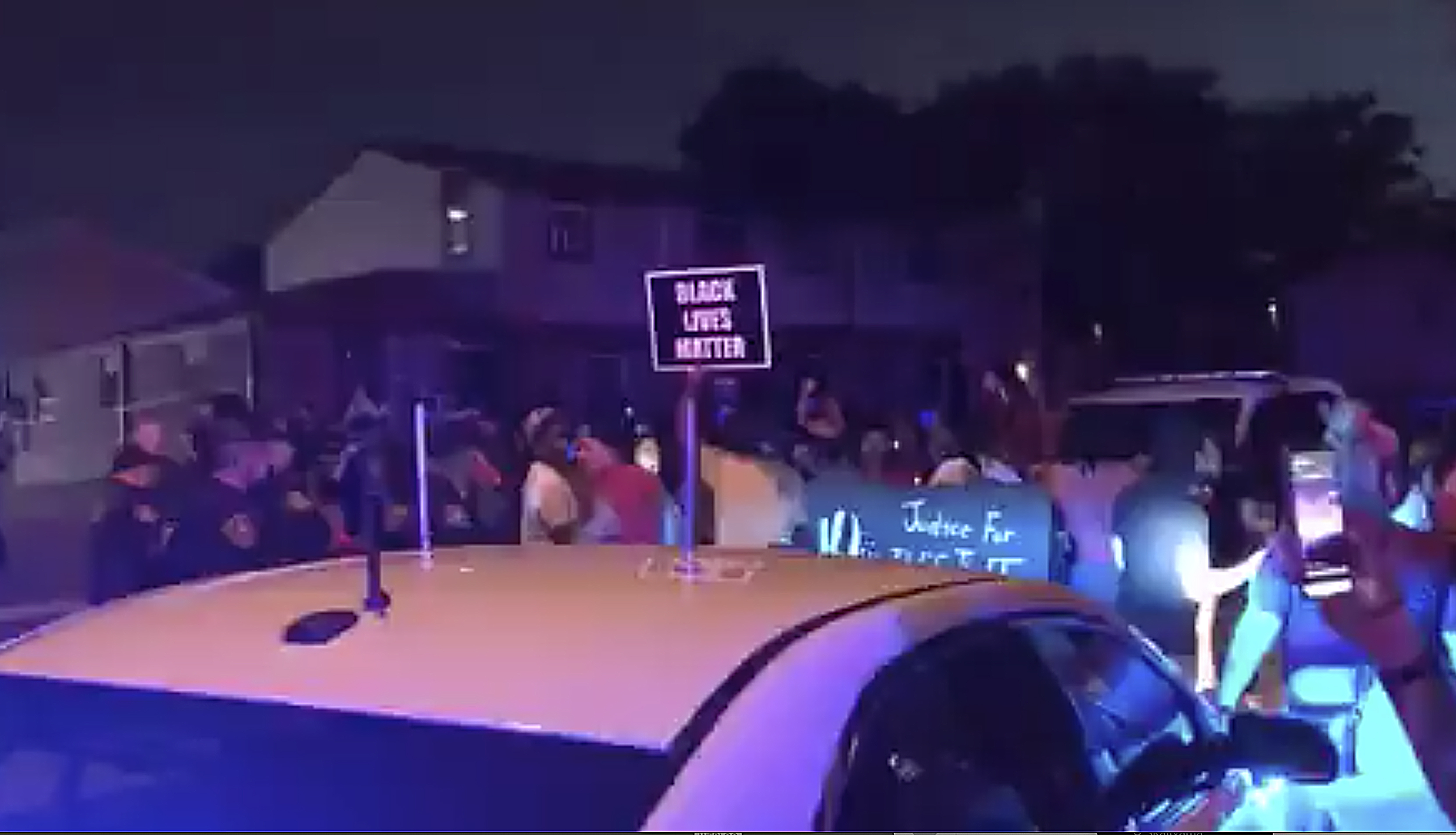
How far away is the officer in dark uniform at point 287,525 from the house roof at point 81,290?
49.7ft

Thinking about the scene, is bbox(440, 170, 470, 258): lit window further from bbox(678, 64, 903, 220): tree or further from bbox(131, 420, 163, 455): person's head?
bbox(131, 420, 163, 455): person's head

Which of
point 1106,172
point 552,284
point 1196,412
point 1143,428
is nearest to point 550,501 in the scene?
point 1196,412

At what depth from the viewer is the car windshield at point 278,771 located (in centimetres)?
193

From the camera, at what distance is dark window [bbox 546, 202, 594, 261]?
2336cm

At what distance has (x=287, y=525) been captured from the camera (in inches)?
273

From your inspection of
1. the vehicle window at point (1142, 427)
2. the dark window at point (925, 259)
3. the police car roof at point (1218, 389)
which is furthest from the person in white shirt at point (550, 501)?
the dark window at point (925, 259)

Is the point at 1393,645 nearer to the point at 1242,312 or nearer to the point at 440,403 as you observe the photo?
the point at 440,403

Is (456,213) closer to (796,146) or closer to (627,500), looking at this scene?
(796,146)

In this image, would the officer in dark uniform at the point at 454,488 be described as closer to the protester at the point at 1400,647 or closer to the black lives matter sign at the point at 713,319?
the black lives matter sign at the point at 713,319

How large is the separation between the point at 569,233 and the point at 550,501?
16290mm

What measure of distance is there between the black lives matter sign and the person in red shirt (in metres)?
3.01

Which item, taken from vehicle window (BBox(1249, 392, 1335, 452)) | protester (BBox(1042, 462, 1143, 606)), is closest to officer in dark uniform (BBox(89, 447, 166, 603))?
protester (BBox(1042, 462, 1143, 606))

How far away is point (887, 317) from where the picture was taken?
1094 inches

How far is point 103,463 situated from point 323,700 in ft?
64.4
